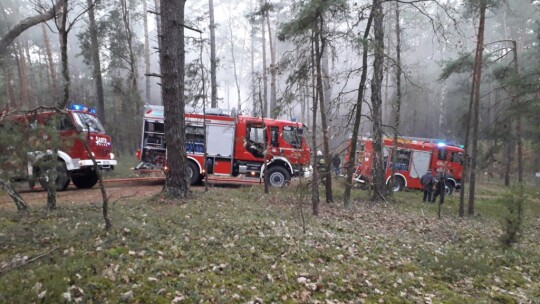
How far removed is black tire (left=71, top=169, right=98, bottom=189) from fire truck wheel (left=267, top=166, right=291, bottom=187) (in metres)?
6.67

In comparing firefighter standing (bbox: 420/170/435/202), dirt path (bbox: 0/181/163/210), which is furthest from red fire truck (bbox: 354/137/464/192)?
dirt path (bbox: 0/181/163/210)

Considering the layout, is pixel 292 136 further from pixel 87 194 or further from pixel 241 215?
pixel 87 194

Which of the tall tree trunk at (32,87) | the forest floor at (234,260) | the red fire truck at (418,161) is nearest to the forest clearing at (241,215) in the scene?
the forest floor at (234,260)

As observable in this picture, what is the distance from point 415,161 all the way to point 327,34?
43.5 ft

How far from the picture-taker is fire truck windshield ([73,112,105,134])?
1201cm

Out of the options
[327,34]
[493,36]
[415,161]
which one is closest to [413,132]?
[493,36]

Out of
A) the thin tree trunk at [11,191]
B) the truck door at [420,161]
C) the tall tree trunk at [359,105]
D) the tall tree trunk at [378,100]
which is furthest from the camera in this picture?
the truck door at [420,161]

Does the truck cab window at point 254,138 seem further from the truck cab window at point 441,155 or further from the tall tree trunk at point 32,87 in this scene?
the tall tree trunk at point 32,87

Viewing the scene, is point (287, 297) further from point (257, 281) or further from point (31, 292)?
point (31, 292)

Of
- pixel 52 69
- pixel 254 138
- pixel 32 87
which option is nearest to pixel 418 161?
pixel 254 138

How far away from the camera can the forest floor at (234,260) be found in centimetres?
443

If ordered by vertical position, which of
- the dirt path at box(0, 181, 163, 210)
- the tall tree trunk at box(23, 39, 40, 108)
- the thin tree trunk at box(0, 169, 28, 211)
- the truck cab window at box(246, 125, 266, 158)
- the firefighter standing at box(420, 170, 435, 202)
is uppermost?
the tall tree trunk at box(23, 39, 40, 108)

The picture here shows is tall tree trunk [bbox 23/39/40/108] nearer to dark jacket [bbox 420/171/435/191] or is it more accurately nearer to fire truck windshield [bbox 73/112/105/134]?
fire truck windshield [bbox 73/112/105/134]

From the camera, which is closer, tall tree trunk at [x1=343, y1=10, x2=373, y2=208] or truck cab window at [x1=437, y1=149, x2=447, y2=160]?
tall tree trunk at [x1=343, y1=10, x2=373, y2=208]
